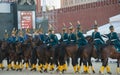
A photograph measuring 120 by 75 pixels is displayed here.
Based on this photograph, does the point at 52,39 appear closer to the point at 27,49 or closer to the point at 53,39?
the point at 53,39

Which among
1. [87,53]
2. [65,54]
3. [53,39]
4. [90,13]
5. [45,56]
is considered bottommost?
[45,56]

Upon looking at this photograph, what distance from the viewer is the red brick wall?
47.9 metres

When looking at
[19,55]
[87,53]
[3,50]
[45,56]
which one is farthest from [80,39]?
[3,50]

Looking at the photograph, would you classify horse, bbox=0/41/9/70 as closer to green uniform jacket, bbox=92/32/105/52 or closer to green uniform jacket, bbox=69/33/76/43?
green uniform jacket, bbox=69/33/76/43

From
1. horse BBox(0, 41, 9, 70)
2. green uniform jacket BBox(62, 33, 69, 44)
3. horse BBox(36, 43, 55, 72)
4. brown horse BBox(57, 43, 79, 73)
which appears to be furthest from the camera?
horse BBox(0, 41, 9, 70)

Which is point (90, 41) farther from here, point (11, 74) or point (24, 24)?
point (24, 24)

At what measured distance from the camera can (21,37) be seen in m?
20.9

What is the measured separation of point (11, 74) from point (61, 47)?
2.60 meters

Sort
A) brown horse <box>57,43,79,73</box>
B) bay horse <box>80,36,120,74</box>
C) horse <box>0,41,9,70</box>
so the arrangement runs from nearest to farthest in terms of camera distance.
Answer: bay horse <box>80,36,120,74</box> → brown horse <box>57,43,79,73</box> → horse <box>0,41,9,70</box>

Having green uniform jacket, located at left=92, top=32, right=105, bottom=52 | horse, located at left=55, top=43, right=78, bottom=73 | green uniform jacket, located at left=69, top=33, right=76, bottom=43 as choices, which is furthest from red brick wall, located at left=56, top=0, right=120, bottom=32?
green uniform jacket, located at left=92, top=32, right=105, bottom=52

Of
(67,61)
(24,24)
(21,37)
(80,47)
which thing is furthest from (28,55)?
(24,24)

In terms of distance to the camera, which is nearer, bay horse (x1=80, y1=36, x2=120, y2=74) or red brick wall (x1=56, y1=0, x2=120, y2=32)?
bay horse (x1=80, y1=36, x2=120, y2=74)

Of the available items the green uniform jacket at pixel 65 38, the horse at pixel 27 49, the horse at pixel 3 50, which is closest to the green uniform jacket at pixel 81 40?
the green uniform jacket at pixel 65 38

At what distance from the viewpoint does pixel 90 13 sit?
52000 millimetres
